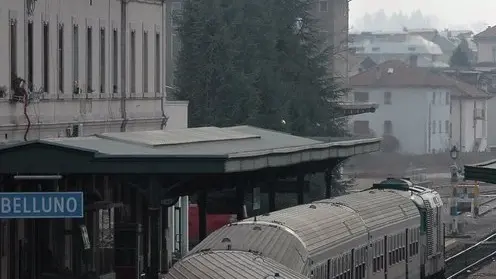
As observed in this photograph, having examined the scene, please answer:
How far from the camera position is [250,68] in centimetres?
5841

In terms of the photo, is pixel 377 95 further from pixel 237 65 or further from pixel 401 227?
pixel 401 227

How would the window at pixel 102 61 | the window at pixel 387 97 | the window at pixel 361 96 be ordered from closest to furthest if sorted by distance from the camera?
1. the window at pixel 102 61
2. the window at pixel 387 97
3. the window at pixel 361 96

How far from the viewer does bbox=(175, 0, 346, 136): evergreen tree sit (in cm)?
5741

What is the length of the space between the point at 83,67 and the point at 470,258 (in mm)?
18483

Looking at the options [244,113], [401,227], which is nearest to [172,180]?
[401,227]

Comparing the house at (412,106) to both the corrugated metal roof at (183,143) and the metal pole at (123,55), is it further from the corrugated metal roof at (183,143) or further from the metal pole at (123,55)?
the corrugated metal roof at (183,143)

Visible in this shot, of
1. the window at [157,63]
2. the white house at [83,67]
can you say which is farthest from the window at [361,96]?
the window at [157,63]

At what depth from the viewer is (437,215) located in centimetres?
3675

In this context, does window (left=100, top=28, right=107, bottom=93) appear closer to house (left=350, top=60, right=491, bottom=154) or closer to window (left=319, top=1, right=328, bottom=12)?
window (left=319, top=1, right=328, bottom=12)

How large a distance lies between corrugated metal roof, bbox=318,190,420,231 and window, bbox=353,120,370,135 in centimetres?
7299

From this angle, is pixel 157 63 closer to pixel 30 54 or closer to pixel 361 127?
pixel 30 54

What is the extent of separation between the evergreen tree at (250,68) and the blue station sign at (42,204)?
35.5 meters

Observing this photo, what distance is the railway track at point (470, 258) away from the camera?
42312mm

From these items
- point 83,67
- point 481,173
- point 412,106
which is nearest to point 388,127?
point 412,106
